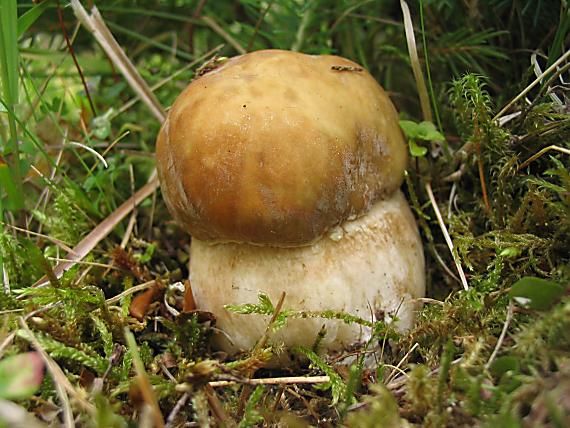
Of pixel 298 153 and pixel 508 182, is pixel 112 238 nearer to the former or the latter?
pixel 298 153

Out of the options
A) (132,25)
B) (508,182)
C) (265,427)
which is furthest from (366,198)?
(132,25)

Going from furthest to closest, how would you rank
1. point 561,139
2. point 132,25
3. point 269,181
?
point 132,25, point 561,139, point 269,181

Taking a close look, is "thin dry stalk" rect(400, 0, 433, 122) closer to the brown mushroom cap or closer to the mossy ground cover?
the mossy ground cover

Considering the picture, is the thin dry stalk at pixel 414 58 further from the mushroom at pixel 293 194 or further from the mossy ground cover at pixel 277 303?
the mushroom at pixel 293 194

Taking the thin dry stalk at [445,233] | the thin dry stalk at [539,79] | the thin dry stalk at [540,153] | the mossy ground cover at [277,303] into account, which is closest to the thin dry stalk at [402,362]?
the mossy ground cover at [277,303]

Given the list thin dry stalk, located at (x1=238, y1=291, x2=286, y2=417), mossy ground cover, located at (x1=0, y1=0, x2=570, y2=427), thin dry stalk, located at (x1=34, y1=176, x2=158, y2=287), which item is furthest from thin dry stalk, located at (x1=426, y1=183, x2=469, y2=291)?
thin dry stalk, located at (x1=34, y1=176, x2=158, y2=287)

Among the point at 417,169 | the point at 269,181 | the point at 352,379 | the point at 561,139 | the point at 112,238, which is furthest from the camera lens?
the point at 112,238
